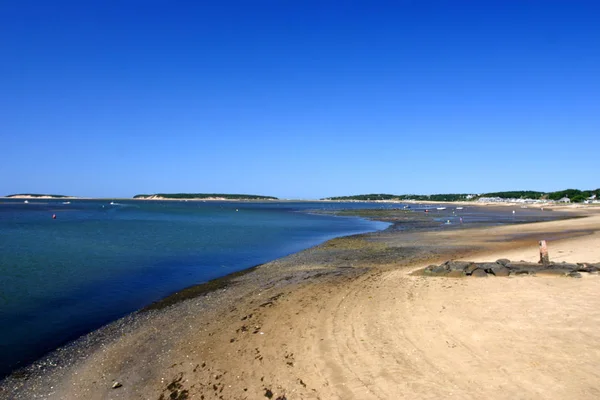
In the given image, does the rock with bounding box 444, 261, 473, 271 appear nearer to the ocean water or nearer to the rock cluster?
the rock cluster

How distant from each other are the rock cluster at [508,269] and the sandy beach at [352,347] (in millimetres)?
669

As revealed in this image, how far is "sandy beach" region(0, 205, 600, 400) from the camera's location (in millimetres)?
6449

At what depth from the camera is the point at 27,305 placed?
14.1 m

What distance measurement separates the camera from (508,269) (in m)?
14.1

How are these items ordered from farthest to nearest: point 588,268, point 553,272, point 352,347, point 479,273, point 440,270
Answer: point 440,270, point 479,273, point 588,268, point 553,272, point 352,347

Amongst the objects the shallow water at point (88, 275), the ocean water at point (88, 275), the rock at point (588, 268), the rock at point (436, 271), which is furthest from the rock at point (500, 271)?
the ocean water at point (88, 275)

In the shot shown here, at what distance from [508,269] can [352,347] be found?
908cm

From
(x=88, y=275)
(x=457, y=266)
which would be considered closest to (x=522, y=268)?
(x=457, y=266)

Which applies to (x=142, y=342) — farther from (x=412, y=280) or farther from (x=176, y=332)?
(x=412, y=280)

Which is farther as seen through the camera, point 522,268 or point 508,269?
point 522,268

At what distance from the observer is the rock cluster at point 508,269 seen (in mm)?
13531

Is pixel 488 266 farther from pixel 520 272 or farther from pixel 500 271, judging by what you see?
pixel 520 272

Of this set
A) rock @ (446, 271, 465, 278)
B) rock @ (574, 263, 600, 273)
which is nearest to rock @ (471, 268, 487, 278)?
rock @ (446, 271, 465, 278)

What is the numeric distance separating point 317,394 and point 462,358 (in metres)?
2.94
